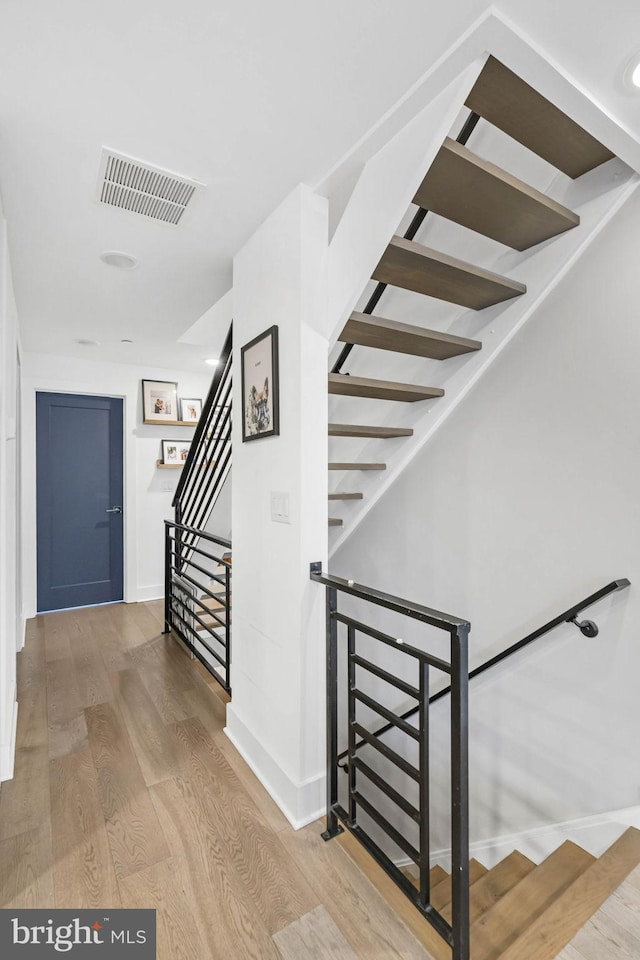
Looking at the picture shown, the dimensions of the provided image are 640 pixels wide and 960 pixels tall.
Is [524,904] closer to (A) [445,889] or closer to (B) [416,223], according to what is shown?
(A) [445,889]

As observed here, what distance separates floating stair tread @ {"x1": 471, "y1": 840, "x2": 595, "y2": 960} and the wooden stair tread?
190 centimetres

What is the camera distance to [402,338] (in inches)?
74.6

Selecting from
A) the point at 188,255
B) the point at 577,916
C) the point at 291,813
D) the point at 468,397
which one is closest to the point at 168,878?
the point at 291,813

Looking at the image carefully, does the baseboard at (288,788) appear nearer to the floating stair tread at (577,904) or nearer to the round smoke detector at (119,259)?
the floating stair tread at (577,904)

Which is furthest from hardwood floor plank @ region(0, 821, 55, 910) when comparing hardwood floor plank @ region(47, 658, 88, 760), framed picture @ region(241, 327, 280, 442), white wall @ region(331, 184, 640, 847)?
white wall @ region(331, 184, 640, 847)

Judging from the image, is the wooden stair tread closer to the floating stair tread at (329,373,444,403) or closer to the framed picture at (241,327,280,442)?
the floating stair tread at (329,373,444,403)

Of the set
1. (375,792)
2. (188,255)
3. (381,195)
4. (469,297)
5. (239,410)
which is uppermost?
(188,255)

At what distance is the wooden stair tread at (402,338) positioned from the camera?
1.75 m

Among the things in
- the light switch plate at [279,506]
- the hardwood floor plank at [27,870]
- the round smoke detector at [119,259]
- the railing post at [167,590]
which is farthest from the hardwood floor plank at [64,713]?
the round smoke detector at [119,259]

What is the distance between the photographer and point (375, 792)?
2.94 meters

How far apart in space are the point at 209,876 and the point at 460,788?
92 centimetres

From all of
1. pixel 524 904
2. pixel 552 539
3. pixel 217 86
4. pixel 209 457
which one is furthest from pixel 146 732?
pixel 217 86

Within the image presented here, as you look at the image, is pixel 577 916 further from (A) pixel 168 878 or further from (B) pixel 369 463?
(B) pixel 369 463

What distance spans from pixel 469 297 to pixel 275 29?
1.12 m
